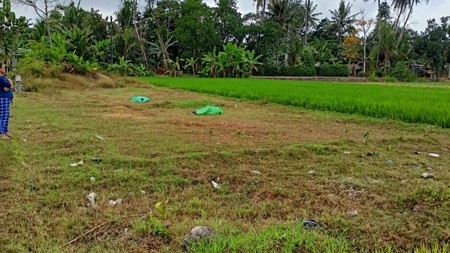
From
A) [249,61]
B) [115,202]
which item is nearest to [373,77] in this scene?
[249,61]

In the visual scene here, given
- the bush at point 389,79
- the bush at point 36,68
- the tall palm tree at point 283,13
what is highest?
the tall palm tree at point 283,13

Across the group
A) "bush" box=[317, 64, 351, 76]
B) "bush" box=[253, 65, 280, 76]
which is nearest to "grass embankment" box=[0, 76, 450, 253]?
"bush" box=[253, 65, 280, 76]

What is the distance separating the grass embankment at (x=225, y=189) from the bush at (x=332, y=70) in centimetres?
2743

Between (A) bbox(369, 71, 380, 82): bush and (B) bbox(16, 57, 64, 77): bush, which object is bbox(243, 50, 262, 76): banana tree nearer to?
(A) bbox(369, 71, 380, 82): bush

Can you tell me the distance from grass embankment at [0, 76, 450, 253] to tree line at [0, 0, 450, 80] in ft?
55.3

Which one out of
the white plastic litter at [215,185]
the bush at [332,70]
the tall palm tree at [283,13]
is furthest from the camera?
the tall palm tree at [283,13]

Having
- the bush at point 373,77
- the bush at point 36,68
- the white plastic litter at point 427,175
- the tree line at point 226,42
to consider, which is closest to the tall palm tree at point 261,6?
the tree line at point 226,42

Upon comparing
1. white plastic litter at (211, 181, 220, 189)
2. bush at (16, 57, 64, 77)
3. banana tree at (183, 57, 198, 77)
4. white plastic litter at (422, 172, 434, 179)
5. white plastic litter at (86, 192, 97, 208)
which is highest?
banana tree at (183, 57, 198, 77)

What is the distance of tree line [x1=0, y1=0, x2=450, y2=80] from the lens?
25.6 metres

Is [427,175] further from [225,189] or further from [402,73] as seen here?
[402,73]

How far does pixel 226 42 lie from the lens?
107 feet

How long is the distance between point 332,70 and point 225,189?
102 ft

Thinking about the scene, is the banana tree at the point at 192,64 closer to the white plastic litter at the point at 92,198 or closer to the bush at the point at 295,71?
the bush at the point at 295,71

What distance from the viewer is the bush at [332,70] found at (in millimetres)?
31906
